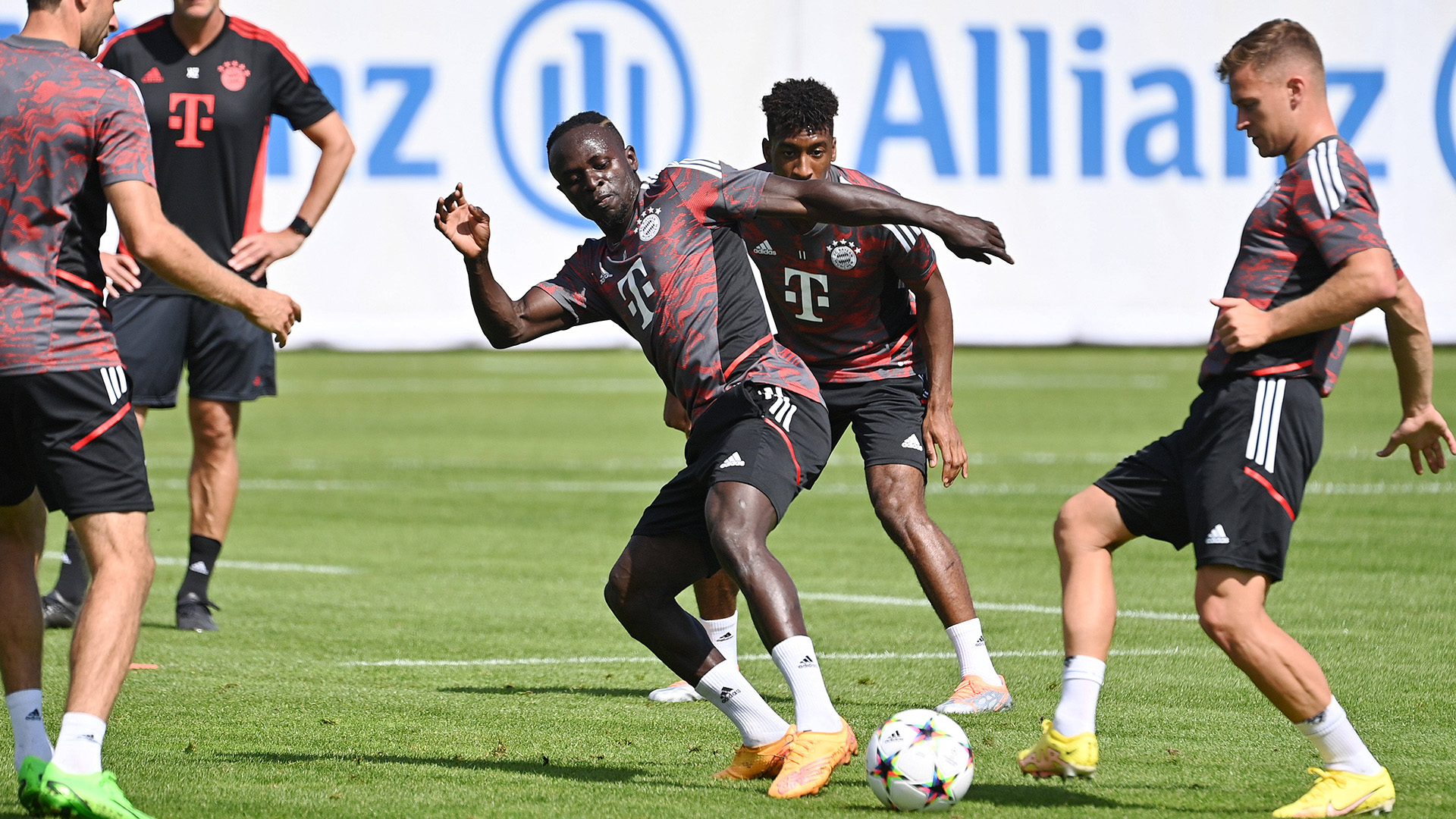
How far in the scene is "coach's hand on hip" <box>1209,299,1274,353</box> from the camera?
460 cm

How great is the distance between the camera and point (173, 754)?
5.46 meters

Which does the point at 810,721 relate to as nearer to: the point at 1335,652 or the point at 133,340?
the point at 1335,652

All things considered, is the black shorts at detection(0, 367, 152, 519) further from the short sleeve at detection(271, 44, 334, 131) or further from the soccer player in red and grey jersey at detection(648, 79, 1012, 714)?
the short sleeve at detection(271, 44, 334, 131)

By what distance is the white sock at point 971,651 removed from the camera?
6.35 m

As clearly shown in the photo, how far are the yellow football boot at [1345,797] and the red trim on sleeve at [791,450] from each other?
1619mm

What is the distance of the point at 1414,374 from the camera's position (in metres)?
4.88

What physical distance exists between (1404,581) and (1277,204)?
5017mm

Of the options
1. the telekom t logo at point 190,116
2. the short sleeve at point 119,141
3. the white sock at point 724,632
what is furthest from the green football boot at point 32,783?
the telekom t logo at point 190,116

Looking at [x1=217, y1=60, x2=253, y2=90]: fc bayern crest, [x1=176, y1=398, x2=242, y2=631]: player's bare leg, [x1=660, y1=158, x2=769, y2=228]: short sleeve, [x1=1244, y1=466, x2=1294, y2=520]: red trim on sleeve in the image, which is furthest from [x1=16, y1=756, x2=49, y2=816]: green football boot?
[x1=217, y1=60, x2=253, y2=90]: fc bayern crest

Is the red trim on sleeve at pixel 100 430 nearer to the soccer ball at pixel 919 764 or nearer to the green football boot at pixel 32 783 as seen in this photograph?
the green football boot at pixel 32 783

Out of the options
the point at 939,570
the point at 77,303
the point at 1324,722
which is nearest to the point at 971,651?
the point at 939,570

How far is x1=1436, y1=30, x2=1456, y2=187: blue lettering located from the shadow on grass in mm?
17877

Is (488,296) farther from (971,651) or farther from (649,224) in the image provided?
(971,651)

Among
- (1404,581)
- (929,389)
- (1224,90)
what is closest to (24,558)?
(929,389)
